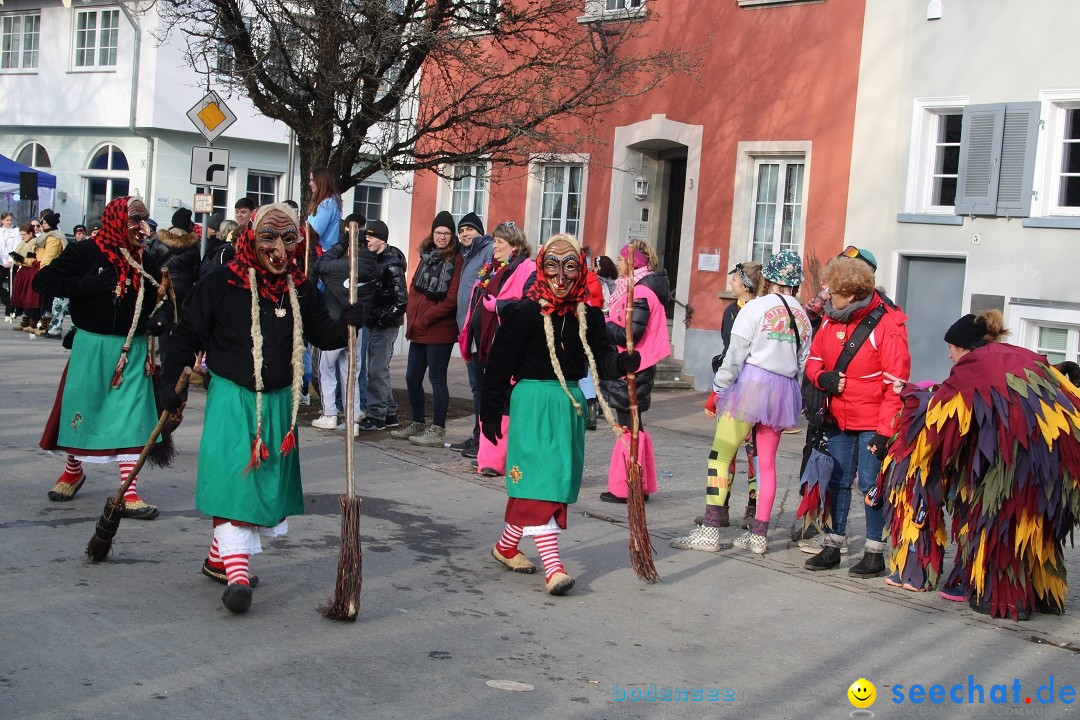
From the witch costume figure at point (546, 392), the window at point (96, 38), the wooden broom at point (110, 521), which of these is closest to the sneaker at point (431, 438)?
the witch costume figure at point (546, 392)

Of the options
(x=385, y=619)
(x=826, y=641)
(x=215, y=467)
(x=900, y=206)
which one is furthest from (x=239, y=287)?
(x=900, y=206)

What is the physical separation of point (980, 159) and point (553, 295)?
9753 mm

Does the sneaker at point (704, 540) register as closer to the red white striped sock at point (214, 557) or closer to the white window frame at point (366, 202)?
the red white striped sock at point (214, 557)

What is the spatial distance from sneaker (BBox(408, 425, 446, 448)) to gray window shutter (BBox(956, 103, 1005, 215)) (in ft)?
24.2

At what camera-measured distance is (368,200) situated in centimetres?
3606

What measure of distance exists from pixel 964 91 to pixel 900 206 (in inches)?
61.7

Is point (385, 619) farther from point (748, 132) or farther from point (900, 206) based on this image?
point (748, 132)

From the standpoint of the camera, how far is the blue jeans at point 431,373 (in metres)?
11.4

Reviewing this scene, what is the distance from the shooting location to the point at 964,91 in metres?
15.2

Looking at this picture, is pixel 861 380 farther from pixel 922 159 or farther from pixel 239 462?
pixel 922 159

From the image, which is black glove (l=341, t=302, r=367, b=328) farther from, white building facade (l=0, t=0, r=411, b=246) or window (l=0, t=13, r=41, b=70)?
window (l=0, t=13, r=41, b=70)

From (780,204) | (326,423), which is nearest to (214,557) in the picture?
(326,423)

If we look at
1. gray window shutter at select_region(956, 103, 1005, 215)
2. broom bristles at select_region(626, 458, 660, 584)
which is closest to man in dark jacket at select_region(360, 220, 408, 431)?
broom bristles at select_region(626, 458, 660, 584)

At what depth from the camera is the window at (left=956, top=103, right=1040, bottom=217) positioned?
14609mm
